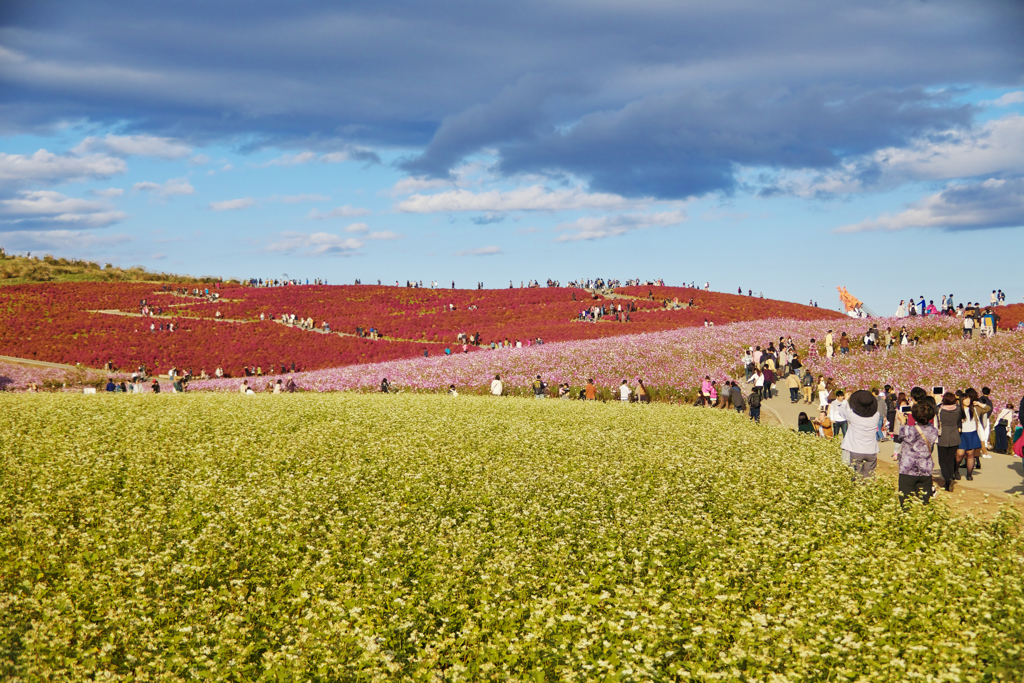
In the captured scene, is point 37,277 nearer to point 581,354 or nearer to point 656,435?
point 581,354

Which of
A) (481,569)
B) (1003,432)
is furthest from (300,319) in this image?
(481,569)

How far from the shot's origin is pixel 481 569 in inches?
416

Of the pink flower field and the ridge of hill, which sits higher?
the ridge of hill

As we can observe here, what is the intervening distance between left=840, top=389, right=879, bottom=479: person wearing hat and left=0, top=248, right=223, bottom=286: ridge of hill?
83835mm

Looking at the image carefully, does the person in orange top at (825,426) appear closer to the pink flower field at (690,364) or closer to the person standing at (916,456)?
the pink flower field at (690,364)

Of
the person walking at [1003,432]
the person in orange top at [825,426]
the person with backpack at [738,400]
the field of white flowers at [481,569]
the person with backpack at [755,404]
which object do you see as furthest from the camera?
the person with backpack at [738,400]

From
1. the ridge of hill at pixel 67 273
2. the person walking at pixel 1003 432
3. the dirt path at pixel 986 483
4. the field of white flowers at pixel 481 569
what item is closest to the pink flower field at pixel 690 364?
Answer: the person walking at pixel 1003 432

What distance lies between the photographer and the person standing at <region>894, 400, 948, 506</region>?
1323 centimetres

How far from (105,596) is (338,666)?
432cm

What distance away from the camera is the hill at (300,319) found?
5147cm

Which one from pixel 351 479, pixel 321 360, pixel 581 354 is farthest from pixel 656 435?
pixel 321 360

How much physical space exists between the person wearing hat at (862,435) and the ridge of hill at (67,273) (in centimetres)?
8383

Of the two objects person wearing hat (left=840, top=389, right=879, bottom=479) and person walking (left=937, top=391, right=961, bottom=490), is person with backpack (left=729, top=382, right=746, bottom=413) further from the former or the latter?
person wearing hat (left=840, top=389, right=879, bottom=479)

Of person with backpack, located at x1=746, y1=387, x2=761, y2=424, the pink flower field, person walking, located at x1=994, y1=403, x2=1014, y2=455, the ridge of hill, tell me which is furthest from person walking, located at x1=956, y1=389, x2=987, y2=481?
the ridge of hill
